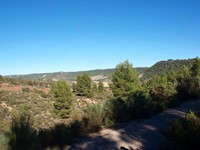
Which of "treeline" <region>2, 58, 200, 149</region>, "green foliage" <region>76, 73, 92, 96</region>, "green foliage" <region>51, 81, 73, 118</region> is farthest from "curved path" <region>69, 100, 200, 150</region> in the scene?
"green foliage" <region>76, 73, 92, 96</region>

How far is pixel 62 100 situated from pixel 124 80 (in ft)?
40.3

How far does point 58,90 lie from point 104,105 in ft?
71.1

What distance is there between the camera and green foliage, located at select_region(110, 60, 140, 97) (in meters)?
21.6

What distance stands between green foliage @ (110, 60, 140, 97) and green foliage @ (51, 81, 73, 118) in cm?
948

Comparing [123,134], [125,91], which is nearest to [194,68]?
[125,91]

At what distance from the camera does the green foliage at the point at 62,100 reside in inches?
970

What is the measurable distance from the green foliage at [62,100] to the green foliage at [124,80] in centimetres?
948

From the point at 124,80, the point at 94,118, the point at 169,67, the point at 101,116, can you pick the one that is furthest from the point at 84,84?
the point at 169,67

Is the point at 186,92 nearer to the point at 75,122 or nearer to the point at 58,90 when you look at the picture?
the point at 75,122

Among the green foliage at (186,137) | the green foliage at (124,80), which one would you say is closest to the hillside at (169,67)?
the green foliage at (124,80)

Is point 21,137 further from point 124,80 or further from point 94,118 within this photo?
point 124,80

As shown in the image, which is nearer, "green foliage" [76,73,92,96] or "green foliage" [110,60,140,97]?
"green foliage" [110,60,140,97]

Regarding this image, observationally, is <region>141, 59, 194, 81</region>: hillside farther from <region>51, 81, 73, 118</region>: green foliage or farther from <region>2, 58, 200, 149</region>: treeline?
<region>2, 58, 200, 149</region>: treeline

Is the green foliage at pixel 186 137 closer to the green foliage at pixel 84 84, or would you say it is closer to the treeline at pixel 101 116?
the treeline at pixel 101 116
